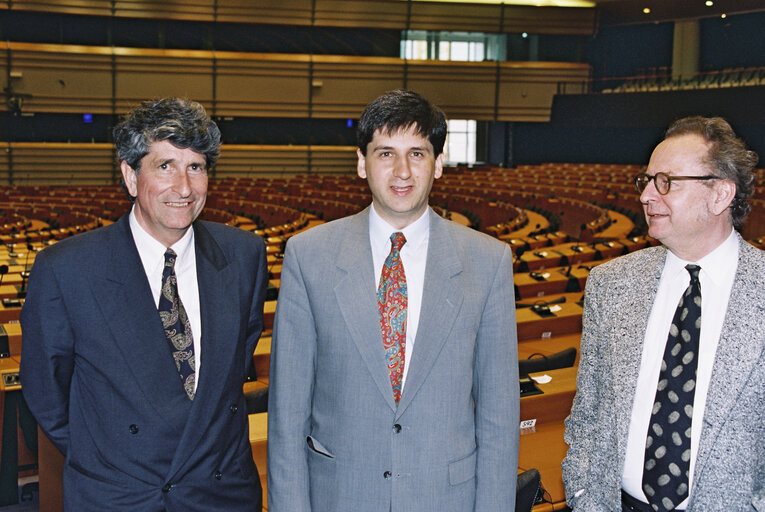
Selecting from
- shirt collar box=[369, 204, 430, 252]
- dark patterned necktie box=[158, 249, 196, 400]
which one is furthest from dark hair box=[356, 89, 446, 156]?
dark patterned necktie box=[158, 249, 196, 400]

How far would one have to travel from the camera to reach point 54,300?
189 centimetres

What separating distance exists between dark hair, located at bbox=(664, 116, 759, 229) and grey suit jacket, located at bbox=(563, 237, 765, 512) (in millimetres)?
121

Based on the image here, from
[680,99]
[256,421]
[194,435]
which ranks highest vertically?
[680,99]

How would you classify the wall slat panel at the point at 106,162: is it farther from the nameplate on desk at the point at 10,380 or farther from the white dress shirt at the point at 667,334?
the white dress shirt at the point at 667,334

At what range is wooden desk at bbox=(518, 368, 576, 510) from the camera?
3.29 meters

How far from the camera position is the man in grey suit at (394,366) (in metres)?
1.84

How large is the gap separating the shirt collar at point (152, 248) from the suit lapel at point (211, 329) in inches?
1.6

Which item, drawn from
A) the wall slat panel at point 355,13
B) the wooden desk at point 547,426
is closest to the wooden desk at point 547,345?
the wooden desk at point 547,426

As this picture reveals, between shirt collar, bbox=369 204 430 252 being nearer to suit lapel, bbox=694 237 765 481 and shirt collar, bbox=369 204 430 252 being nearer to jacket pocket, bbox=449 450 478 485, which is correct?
jacket pocket, bbox=449 450 478 485

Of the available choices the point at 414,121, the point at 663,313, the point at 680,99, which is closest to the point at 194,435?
the point at 414,121

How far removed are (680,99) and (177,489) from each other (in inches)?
729

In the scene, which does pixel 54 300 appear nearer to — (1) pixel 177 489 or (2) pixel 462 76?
(1) pixel 177 489

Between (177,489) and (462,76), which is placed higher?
(462,76)

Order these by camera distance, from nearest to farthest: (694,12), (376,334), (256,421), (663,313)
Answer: (376,334), (663,313), (256,421), (694,12)
